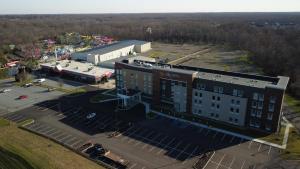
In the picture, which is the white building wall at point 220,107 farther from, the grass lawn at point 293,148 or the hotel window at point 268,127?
the grass lawn at point 293,148

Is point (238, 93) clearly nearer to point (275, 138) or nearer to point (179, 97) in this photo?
point (275, 138)

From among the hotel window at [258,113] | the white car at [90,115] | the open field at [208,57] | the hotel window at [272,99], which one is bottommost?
the white car at [90,115]

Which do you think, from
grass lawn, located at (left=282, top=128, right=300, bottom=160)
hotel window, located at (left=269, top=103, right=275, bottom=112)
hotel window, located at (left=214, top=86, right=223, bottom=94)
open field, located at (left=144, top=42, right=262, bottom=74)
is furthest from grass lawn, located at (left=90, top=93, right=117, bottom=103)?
open field, located at (left=144, top=42, right=262, bottom=74)

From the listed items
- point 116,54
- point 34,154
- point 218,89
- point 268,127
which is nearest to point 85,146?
point 34,154

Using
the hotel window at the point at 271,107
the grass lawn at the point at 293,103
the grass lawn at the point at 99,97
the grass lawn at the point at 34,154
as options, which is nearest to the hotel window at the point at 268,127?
the hotel window at the point at 271,107

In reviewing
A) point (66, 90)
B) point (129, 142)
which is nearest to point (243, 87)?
point (129, 142)

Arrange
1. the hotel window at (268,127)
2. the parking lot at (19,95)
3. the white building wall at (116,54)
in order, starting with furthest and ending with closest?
the white building wall at (116,54) → the parking lot at (19,95) → the hotel window at (268,127)
